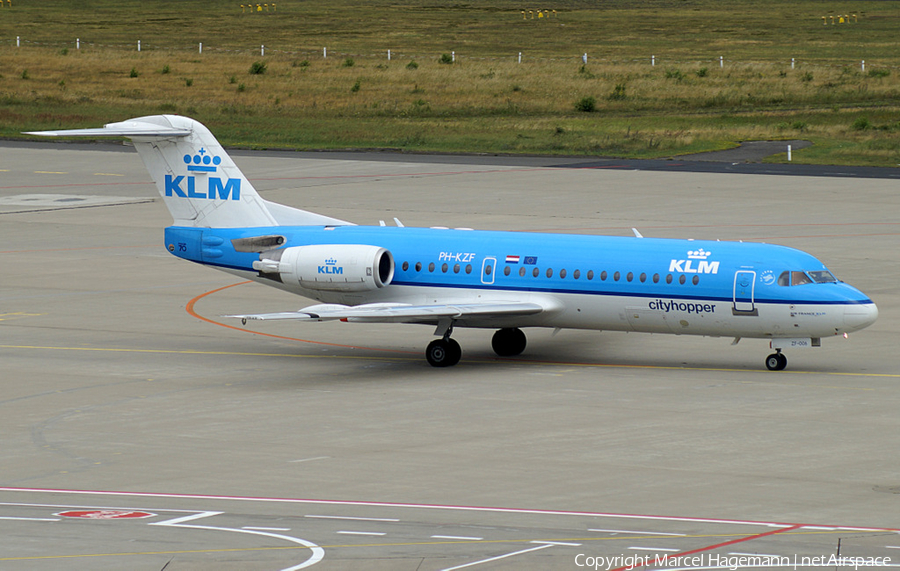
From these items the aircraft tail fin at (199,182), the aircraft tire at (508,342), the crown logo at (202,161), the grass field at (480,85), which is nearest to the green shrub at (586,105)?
the grass field at (480,85)

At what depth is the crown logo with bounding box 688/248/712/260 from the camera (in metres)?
31.4

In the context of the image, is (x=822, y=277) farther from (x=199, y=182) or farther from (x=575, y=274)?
(x=199, y=182)

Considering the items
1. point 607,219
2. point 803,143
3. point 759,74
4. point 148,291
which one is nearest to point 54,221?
point 148,291

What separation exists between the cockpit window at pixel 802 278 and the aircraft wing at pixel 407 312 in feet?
18.2

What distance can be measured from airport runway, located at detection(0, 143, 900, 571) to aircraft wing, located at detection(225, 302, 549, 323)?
4.58ft

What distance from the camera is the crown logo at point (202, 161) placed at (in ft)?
118

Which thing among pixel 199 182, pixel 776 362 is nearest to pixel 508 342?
pixel 776 362

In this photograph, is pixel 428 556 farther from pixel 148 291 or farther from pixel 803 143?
pixel 803 143

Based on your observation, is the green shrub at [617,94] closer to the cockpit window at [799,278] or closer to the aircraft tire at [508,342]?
the aircraft tire at [508,342]

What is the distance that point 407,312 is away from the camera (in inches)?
1232

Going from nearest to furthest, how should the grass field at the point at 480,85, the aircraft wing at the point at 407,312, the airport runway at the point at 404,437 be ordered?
1. the airport runway at the point at 404,437
2. the aircraft wing at the point at 407,312
3. the grass field at the point at 480,85

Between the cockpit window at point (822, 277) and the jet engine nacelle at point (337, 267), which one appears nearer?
the cockpit window at point (822, 277)

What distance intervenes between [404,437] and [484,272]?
8.48 m

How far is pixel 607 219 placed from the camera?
181ft
